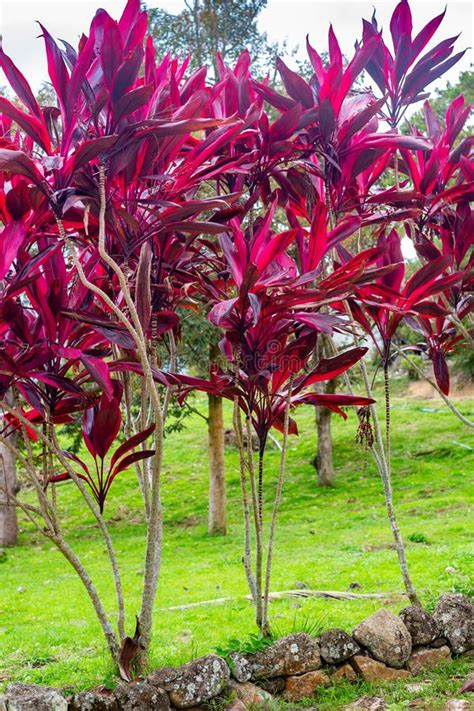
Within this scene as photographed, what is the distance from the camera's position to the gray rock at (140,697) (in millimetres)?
2328

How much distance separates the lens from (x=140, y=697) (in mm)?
2342

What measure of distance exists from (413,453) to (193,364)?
543 centimetres

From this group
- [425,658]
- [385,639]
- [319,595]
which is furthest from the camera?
[319,595]

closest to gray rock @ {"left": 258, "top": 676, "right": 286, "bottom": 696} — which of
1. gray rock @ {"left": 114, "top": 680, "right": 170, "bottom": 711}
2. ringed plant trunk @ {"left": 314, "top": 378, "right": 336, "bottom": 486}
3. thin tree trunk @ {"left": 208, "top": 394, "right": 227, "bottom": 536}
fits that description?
gray rock @ {"left": 114, "top": 680, "right": 170, "bottom": 711}

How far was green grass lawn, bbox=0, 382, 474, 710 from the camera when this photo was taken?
3.35m

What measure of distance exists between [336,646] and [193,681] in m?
0.62

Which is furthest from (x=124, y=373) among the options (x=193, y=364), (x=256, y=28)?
(x=256, y=28)

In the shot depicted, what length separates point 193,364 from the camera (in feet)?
34.1

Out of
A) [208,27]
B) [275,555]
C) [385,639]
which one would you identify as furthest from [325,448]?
[385,639]

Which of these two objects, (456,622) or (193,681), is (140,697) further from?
(456,622)

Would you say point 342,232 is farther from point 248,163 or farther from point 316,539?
point 316,539

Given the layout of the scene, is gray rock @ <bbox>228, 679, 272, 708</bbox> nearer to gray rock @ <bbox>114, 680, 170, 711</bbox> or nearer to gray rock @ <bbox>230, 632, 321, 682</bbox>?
gray rock @ <bbox>230, 632, 321, 682</bbox>

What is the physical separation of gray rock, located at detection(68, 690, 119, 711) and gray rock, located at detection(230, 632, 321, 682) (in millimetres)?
480

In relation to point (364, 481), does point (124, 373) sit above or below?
above
